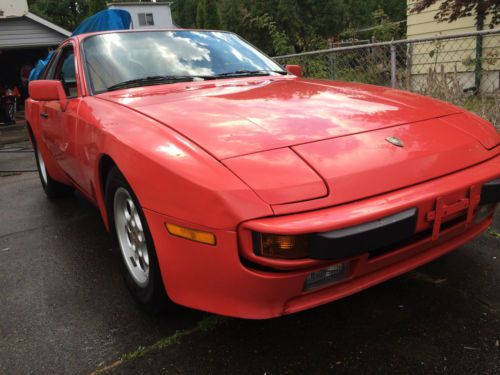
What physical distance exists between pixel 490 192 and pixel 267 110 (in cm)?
104

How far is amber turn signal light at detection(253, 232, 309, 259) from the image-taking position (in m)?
1.49

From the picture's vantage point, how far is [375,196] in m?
1.62

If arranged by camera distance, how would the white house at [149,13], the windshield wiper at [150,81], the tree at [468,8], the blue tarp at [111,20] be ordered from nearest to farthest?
1. the windshield wiper at [150,81]
2. the tree at [468,8]
3. the blue tarp at [111,20]
4. the white house at [149,13]


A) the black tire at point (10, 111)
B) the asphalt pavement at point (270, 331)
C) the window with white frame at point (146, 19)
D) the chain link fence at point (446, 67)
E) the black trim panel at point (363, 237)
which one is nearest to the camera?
the black trim panel at point (363, 237)

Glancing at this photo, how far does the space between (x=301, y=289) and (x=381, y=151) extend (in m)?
0.63

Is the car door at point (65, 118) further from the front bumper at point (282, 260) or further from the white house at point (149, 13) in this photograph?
the white house at point (149, 13)

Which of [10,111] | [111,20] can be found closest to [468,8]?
[111,20]

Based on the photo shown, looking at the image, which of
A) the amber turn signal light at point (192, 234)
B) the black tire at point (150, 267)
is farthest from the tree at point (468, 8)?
the amber turn signal light at point (192, 234)

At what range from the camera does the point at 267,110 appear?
7.02 ft

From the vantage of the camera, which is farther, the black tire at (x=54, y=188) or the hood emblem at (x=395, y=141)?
the black tire at (x=54, y=188)

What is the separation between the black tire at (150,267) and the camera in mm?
1873

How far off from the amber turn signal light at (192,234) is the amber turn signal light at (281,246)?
0.17m

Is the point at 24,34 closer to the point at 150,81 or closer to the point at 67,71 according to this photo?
the point at 67,71

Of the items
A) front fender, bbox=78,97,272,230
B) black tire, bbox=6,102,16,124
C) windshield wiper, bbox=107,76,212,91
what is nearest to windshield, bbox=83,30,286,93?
windshield wiper, bbox=107,76,212,91
